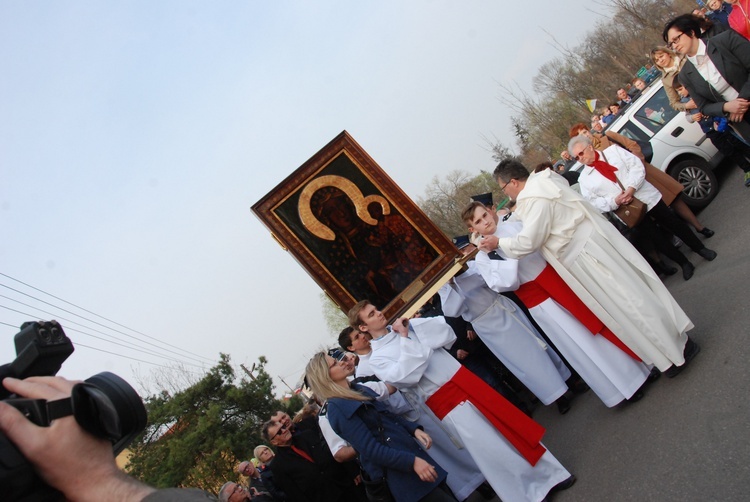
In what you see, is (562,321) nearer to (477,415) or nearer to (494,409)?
(494,409)

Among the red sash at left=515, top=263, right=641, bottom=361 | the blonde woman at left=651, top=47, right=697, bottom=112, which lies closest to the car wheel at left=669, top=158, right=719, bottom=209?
the blonde woman at left=651, top=47, right=697, bottom=112

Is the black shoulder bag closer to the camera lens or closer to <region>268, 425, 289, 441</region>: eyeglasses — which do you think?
<region>268, 425, 289, 441</region>: eyeglasses

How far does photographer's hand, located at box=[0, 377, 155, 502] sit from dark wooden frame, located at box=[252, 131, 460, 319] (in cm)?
482

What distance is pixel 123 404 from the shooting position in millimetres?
1338

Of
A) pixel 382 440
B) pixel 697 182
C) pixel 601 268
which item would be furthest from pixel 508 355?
pixel 697 182

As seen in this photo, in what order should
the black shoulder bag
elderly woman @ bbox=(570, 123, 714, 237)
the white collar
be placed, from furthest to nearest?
elderly woman @ bbox=(570, 123, 714, 237) → the white collar → the black shoulder bag

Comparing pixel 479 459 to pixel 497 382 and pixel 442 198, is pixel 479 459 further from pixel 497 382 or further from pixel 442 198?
pixel 442 198

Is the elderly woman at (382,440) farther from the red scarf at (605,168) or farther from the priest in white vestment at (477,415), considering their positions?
the red scarf at (605,168)

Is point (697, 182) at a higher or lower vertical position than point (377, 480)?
lower

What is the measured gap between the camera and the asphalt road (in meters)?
3.29

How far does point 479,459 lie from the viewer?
4477 millimetres

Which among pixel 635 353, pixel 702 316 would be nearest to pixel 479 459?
pixel 635 353

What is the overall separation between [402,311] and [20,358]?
4.68 meters

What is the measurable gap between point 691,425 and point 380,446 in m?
2.17
